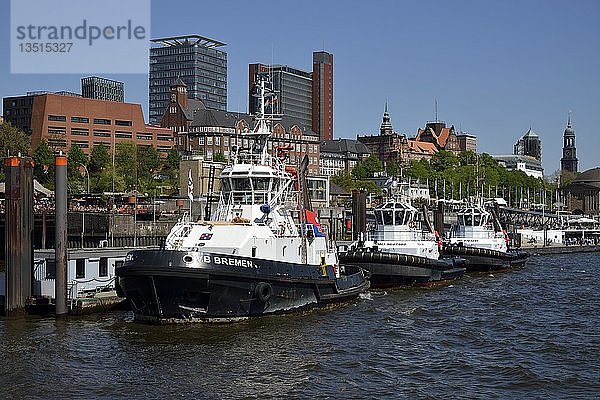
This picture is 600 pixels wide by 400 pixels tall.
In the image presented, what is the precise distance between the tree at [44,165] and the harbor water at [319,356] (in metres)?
72.6

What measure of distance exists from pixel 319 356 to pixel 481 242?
143ft

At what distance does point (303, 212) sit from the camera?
1572 inches

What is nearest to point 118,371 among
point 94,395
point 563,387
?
point 94,395

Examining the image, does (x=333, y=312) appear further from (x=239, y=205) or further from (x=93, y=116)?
(x=93, y=116)

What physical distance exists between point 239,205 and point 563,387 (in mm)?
18079

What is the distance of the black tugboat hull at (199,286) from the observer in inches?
1256

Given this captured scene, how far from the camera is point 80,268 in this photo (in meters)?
40.6

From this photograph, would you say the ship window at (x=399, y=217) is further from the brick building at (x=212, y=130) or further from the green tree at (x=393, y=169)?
the green tree at (x=393, y=169)

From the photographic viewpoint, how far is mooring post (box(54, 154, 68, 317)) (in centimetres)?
3478

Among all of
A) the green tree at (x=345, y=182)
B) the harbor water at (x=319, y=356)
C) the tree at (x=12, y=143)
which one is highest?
the tree at (x=12, y=143)

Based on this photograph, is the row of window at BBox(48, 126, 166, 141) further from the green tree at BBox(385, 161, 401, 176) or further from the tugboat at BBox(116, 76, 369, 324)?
the tugboat at BBox(116, 76, 369, 324)

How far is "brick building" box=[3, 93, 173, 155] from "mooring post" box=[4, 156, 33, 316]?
89967mm

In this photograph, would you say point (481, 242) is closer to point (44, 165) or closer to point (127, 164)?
point (127, 164)

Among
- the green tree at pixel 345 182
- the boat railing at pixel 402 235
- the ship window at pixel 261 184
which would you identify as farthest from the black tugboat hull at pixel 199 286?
the green tree at pixel 345 182
